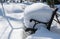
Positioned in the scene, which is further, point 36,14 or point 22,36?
point 36,14

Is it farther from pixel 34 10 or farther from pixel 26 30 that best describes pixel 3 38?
pixel 34 10

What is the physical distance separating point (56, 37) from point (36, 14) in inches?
70.0

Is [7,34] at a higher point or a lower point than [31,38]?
lower

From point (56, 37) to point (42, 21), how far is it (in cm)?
163

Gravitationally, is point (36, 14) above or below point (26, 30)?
above

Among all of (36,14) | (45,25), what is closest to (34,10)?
(36,14)

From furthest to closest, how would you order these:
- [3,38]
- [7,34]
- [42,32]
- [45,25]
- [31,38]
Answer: [45,25]
[7,34]
[3,38]
[42,32]
[31,38]

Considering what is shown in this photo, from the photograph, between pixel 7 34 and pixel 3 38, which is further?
pixel 7 34

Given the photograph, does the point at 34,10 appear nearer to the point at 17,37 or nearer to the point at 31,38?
the point at 17,37

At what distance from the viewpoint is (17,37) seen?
18.1 feet

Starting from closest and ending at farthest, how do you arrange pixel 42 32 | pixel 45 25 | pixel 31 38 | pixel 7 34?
pixel 31 38 → pixel 42 32 → pixel 7 34 → pixel 45 25

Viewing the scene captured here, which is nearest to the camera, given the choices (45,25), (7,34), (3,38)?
(3,38)

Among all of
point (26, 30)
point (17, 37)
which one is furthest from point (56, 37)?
point (26, 30)

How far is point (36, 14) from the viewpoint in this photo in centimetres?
622
